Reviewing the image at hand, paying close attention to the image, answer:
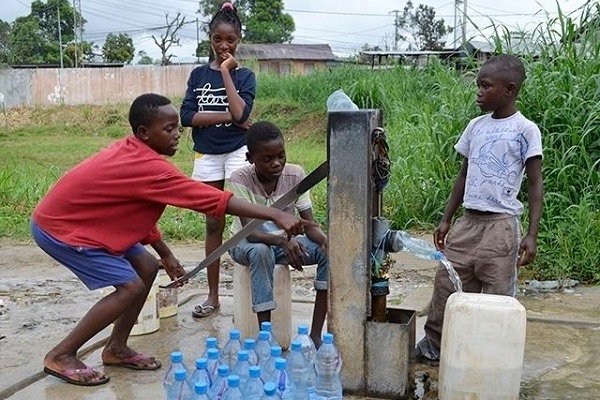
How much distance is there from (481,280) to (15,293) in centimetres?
340

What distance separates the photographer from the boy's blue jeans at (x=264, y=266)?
3.55 metres

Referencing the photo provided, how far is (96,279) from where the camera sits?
3.29 metres

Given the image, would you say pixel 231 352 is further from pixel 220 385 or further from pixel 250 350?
pixel 220 385

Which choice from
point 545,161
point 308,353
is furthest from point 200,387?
point 545,161

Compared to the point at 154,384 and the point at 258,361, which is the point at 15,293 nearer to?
the point at 154,384

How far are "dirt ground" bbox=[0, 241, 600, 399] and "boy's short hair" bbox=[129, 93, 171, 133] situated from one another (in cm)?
134

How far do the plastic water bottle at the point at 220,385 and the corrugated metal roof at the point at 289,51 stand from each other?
40.0 m

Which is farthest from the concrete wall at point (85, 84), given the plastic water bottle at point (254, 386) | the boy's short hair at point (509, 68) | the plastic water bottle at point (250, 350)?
the plastic water bottle at point (254, 386)

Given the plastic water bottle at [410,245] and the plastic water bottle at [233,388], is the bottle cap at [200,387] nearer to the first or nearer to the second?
the plastic water bottle at [233,388]

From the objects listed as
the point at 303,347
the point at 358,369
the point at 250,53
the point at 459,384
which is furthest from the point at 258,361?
the point at 250,53

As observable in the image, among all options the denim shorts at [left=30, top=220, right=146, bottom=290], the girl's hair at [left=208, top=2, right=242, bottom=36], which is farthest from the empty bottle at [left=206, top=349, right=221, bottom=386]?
the girl's hair at [left=208, top=2, right=242, bottom=36]

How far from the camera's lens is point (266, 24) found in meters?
54.7

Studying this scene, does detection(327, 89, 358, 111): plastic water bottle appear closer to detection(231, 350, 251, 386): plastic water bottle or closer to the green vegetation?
detection(231, 350, 251, 386): plastic water bottle

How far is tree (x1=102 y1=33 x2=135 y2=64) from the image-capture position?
157 feet
